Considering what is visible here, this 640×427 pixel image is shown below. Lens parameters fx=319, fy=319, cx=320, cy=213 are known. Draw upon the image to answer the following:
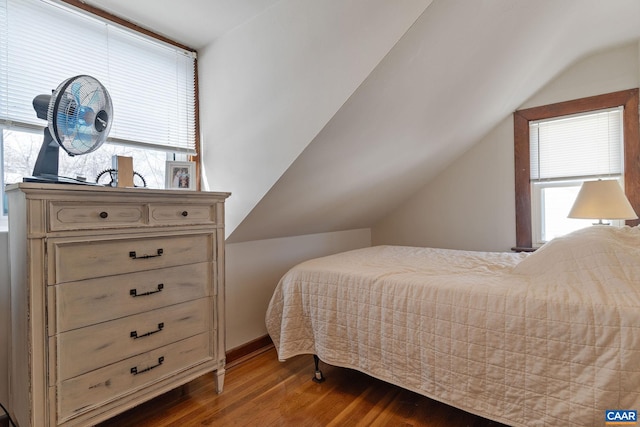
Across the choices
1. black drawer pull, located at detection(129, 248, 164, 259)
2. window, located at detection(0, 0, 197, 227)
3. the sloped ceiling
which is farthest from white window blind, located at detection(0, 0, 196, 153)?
black drawer pull, located at detection(129, 248, 164, 259)

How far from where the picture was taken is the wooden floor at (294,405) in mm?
1545

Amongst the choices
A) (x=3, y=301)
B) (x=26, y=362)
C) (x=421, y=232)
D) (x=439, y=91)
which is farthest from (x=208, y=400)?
(x=421, y=232)

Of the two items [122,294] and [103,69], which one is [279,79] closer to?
[103,69]

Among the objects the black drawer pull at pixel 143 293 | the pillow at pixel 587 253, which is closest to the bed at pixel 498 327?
the pillow at pixel 587 253

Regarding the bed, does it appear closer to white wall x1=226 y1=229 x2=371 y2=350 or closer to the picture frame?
white wall x1=226 y1=229 x2=371 y2=350

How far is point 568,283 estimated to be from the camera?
4.27 feet

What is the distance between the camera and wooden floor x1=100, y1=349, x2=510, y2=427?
154 centimetres

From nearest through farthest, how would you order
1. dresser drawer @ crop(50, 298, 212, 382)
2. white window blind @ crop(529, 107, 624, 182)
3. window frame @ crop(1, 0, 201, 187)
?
dresser drawer @ crop(50, 298, 212, 382) < window frame @ crop(1, 0, 201, 187) < white window blind @ crop(529, 107, 624, 182)

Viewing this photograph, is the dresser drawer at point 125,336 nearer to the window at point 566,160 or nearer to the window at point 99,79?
the window at point 99,79

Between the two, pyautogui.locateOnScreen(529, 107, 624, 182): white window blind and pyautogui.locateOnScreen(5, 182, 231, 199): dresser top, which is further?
pyautogui.locateOnScreen(529, 107, 624, 182): white window blind

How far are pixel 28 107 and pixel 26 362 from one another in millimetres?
1189

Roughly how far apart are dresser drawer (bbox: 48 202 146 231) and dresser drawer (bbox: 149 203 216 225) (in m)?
0.05

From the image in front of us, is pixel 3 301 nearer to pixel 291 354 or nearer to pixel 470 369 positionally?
pixel 291 354

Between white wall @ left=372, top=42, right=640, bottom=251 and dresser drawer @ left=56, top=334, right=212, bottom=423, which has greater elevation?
white wall @ left=372, top=42, right=640, bottom=251
